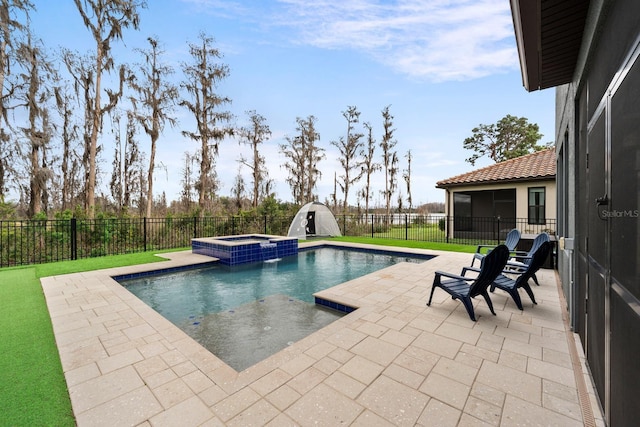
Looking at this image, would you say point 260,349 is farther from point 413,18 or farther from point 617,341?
point 413,18

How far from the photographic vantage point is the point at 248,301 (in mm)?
5016

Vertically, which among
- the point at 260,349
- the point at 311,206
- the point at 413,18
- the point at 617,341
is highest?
the point at 413,18

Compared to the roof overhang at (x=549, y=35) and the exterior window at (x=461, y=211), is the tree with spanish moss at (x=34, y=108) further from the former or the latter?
the exterior window at (x=461, y=211)

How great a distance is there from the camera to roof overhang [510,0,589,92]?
2311 mm

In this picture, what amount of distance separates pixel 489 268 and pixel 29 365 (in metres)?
5.08

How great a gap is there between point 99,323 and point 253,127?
628 inches

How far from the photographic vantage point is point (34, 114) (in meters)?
10.0

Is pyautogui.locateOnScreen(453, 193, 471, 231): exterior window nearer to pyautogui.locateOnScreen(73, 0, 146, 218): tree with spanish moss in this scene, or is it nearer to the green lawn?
the green lawn

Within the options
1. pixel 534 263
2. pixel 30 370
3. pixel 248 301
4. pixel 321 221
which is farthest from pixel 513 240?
pixel 321 221

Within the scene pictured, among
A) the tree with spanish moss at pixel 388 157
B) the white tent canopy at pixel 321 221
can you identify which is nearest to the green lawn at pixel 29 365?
the white tent canopy at pixel 321 221

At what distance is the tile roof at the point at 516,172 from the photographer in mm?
11695

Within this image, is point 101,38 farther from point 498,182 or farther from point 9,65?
point 498,182

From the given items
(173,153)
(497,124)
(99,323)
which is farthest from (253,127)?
(497,124)

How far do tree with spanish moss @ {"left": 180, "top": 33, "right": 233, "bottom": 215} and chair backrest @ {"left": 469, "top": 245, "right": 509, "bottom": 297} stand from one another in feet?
43.3
